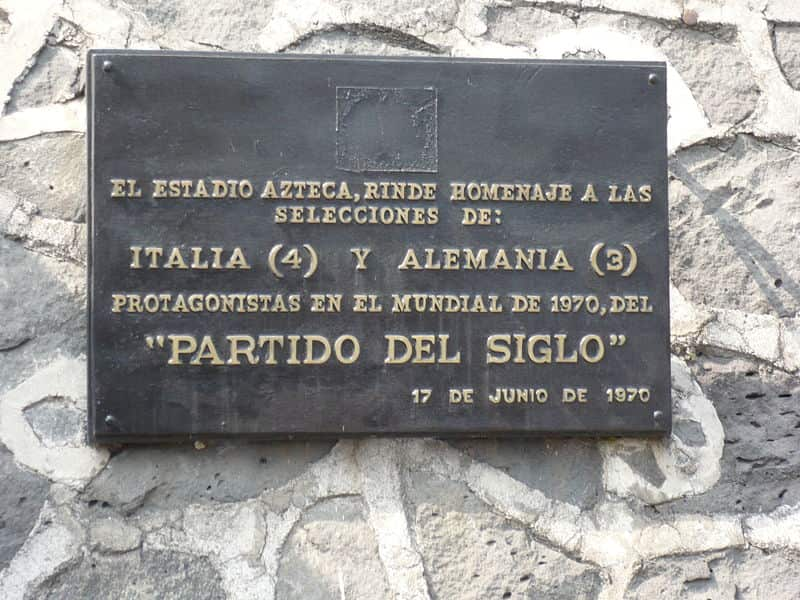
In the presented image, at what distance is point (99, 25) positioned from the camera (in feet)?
7.69

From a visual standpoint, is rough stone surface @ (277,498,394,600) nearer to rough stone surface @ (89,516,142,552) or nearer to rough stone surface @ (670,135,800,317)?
rough stone surface @ (89,516,142,552)

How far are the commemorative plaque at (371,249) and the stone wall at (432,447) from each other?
120mm

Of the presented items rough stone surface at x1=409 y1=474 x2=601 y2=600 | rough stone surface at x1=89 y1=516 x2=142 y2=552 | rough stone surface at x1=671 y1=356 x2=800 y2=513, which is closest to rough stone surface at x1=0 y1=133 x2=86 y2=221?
rough stone surface at x1=89 y1=516 x2=142 y2=552

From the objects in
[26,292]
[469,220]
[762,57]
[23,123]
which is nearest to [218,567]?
[26,292]

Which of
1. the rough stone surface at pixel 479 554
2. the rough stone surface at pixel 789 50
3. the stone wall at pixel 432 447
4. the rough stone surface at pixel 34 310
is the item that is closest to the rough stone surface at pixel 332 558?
the stone wall at pixel 432 447

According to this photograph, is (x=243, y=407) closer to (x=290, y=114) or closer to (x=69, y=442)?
(x=69, y=442)

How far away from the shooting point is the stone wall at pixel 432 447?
2211 mm

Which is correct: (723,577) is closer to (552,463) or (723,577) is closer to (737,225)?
(552,463)

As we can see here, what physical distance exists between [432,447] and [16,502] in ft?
3.12

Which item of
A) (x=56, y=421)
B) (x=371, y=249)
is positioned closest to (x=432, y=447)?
(x=371, y=249)

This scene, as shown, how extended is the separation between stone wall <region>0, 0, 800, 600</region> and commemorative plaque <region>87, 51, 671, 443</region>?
120mm

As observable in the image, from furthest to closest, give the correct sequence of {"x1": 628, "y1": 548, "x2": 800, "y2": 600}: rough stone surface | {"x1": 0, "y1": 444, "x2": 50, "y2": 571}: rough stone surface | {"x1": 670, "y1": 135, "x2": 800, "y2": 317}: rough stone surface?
{"x1": 670, "y1": 135, "x2": 800, "y2": 317}: rough stone surface < {"x1": 628, "y1": 548, "x2": 800, "y2": 600}: rough stone surface < {"x1": 0, "y1": 444, "x2": 50, "y2": 571}: rough stone surface

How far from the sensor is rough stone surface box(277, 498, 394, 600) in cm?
222

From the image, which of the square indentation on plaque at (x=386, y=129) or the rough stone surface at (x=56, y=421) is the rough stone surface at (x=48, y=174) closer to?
the rough stone surface at (x=56, y=421)
